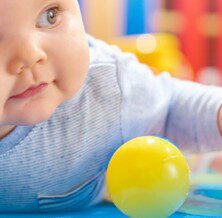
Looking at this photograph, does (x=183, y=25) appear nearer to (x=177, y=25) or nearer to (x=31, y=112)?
(x=177, y=25)

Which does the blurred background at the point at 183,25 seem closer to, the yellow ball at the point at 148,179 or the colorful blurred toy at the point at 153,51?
the colorful blurred toy at the point at 153,51

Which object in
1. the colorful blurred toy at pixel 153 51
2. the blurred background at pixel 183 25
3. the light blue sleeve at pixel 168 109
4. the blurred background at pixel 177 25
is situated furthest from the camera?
the blurred background at pixel 183 25

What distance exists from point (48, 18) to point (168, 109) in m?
0.27

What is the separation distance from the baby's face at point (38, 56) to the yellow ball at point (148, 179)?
0.08 metres

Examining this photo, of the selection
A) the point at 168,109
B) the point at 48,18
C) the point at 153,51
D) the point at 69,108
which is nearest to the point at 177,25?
the point at 153,51

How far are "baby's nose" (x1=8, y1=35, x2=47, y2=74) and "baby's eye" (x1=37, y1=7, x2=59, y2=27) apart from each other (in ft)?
0.09

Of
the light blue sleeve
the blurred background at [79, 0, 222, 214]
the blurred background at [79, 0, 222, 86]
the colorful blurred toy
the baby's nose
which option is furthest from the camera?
the blurred background at [79, 0, 222, 86]

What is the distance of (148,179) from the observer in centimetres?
44

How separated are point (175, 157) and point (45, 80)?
125 mm

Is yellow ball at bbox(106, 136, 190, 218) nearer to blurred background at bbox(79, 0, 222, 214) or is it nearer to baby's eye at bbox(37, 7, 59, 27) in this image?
baby's eye at bbox(37, 7, 59, 27)

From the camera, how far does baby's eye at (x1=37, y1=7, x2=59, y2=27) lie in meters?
0.45

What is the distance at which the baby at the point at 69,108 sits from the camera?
431mm

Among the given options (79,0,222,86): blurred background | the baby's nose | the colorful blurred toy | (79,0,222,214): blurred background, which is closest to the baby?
the baby's nose

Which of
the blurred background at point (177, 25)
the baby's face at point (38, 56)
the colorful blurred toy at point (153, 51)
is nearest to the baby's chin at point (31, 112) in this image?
the baby's face at point (38, 56)
